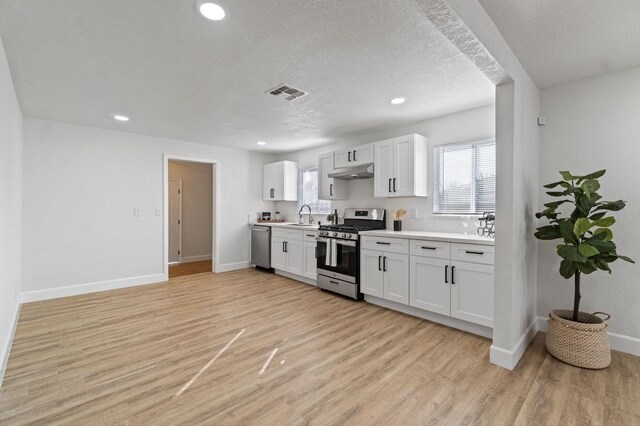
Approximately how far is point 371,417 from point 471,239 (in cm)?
189

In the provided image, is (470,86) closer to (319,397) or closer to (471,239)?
(471,239)

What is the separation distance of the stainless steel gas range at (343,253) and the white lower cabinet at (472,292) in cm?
128

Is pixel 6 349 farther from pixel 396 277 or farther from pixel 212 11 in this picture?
pixel 396 277

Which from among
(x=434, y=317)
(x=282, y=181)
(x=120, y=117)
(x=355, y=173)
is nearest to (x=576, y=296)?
(x=434, y=317)

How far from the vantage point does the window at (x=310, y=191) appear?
5.61 m

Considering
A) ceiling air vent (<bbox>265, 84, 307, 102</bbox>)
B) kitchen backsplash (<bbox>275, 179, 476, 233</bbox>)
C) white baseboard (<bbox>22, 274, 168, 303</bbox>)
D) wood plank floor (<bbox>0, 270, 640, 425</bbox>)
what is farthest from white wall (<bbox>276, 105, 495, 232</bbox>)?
white baseboard (<bbox>22, 274, 168, 303</bbox>)

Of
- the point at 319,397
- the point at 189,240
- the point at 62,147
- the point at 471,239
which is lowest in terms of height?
the point at 319,397

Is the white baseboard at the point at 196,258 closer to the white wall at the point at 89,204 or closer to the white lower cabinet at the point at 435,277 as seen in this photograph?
the white wall at the point at 89,204

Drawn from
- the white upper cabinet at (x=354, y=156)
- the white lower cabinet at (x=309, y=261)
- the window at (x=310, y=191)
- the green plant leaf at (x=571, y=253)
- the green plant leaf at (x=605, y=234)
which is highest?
the white upper cabinet at (x=354, y=156)

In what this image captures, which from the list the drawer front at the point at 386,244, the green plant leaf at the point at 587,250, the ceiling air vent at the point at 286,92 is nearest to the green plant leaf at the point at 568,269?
the green plant leaf at the point at 587,250

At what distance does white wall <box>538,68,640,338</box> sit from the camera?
2.51 meters

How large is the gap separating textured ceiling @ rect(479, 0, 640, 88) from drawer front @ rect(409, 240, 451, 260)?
1.78 metres

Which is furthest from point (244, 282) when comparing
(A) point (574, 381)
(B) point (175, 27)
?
(A) point (574, 381)

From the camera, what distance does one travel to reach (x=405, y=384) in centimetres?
209
